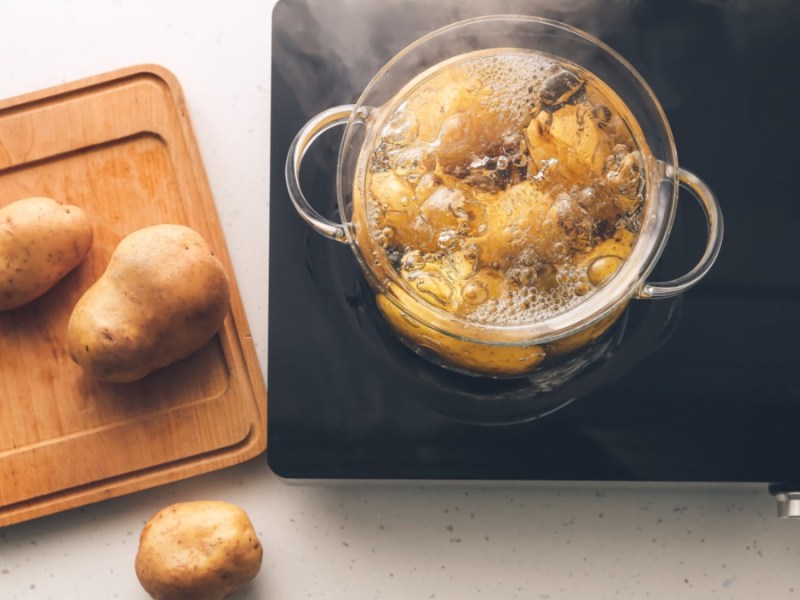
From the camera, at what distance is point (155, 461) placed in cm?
73

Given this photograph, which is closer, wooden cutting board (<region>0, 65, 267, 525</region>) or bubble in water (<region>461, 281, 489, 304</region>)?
bubble in water (<region>461, 281, 489, 304</region>)

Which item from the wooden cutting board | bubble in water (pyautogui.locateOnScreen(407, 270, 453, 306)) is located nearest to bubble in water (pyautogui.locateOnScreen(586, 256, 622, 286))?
bubble in water (pyautogui.locateOnScreen(407, 270, 453, 306))

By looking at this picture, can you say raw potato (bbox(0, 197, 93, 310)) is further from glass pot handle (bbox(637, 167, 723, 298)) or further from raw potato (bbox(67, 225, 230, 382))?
glass pot handle (bbox(637, 167, 723, 298))

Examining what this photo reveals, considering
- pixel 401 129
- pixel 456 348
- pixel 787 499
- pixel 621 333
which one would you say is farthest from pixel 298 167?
pixel 787 499

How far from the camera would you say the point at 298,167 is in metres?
0.64

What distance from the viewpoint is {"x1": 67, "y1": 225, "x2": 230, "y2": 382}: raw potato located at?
26.5 inches

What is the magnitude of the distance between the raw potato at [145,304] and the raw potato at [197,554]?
140mm

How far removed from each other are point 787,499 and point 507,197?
36cm

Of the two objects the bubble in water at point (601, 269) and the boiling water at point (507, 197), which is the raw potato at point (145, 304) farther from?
the bubble in water at point (601, 269)

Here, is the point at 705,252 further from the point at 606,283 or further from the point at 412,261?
the point at 412,261

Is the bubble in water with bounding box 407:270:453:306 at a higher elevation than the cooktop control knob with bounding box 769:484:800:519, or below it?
higher

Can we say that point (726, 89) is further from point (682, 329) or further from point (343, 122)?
point (343, 122)

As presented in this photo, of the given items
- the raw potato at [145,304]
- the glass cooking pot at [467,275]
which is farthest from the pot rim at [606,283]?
the raw potato at [145,304]

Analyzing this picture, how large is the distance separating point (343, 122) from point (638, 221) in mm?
249
